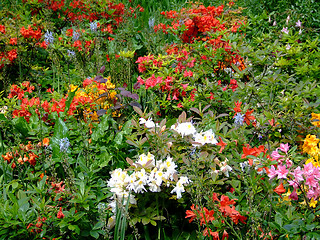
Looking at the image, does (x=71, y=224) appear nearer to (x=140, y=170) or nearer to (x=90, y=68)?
(x=140, y=170)

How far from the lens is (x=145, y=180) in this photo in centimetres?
172

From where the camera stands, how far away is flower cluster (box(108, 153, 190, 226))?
67.1 inches

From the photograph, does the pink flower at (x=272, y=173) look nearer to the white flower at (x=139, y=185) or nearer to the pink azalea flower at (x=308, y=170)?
the pink azalea flower at (x=308, y=170)

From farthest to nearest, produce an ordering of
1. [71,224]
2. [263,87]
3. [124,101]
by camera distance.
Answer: [124,101] < [263,87] < [71,224]

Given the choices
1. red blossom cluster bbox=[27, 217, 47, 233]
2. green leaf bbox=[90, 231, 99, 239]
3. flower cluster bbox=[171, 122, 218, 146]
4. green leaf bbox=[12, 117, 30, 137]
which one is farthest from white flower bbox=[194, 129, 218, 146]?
green leaf bbox=[12, 117, 30, 137]

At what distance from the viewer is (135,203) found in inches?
69.2

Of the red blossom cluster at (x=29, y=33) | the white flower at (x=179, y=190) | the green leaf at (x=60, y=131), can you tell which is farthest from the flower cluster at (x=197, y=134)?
the red blossom cluster at (x=29, y=33)

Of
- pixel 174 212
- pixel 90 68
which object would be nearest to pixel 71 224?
pixel 174 212

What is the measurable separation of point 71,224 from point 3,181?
765mm

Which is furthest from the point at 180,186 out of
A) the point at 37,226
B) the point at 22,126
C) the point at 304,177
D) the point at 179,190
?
the point at 22,126

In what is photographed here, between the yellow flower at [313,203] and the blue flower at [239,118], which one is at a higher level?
the blue flower at [239,118]

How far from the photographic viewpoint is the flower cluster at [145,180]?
1.70 meters

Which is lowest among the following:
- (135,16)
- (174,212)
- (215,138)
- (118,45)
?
Answer: (174,212)

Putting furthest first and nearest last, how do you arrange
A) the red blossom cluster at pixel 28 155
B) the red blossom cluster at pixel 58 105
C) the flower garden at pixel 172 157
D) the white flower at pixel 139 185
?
the red blossom cluster at pixel 58 105, the red blossom cluster at pixel 28 155, the white flower at pixel 139 185, the flower garden at pixel 172 157
